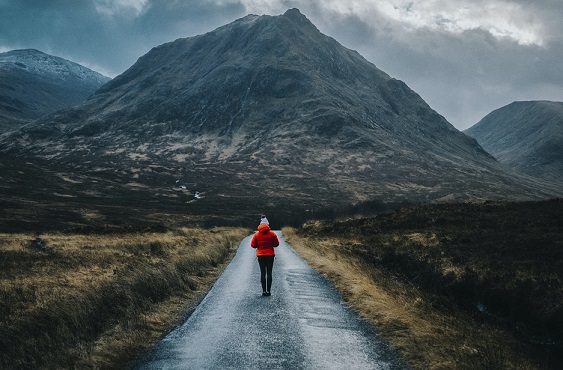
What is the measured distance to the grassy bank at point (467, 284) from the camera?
28.8 feet

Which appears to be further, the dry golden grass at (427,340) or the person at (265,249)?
the person at (265,249)

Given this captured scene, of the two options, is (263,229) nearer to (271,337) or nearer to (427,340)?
(271,337)

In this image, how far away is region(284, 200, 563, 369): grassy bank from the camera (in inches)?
346

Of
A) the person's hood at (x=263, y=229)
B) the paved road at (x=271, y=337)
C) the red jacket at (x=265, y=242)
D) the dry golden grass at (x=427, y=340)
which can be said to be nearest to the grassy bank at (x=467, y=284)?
the dry golden grass at (x=427, y=340)

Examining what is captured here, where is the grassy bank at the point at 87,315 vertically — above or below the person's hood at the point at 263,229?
below

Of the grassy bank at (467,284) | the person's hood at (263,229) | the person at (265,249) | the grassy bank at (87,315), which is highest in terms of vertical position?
the person's hood at (263,229)

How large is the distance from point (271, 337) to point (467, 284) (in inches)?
603

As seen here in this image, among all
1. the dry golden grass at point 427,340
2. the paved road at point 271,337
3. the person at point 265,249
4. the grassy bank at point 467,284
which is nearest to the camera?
the paved road at point 271,337

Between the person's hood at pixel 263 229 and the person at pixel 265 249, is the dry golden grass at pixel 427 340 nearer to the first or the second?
the person at pixel 265 249

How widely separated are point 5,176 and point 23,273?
165 meters

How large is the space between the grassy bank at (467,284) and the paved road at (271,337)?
0.72 meters

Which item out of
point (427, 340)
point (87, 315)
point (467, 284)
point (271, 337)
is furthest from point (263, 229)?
point (467, 284)

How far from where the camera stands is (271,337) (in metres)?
8.87

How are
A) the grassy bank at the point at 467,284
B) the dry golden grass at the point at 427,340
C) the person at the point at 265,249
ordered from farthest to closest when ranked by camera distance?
the person at the point at 265,249, the grassy bank at the point at 467,284, the dry golden grass at the point at 427,340
